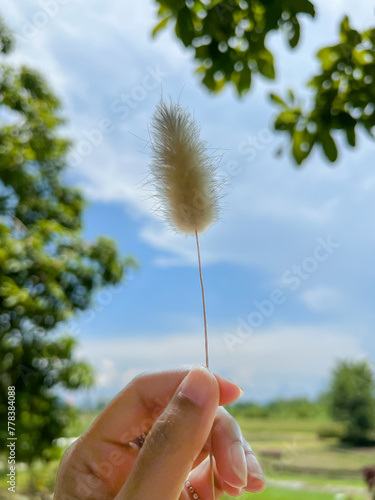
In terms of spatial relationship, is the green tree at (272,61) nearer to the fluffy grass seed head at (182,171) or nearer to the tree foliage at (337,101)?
the tree foliage at (337,101)

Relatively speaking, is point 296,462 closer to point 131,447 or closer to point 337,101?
point 337,101

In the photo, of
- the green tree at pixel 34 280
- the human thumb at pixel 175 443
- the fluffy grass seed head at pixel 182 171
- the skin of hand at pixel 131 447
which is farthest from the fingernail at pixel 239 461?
the green tree at pixel 34 280

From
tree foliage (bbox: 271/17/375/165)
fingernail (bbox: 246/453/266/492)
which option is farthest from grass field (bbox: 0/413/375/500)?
fingernail (bbox: 246/453/266/492)

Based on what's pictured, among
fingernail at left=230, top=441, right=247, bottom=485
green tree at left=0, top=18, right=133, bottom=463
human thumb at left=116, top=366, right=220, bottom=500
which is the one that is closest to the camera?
human thumb at left=116, top=366, right=220, bottom=500

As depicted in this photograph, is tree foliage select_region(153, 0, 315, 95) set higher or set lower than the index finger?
higher

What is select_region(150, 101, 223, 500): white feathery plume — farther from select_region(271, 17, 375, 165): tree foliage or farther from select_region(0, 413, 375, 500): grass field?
select_region(0, 413, 375, 500): grass field

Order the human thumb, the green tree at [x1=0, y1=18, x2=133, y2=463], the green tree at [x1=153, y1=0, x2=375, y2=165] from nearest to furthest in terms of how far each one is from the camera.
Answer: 1. the human thumb
2. the green tree at [x1=153, y1=0, x2=375, y2=165]
3. the green tree at [x1=0, y1=18, x2=133, y2=463]
